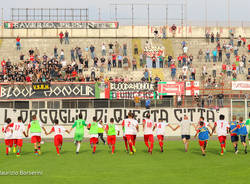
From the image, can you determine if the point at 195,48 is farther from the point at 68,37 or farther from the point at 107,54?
the point at 68,37

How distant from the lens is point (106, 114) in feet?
131

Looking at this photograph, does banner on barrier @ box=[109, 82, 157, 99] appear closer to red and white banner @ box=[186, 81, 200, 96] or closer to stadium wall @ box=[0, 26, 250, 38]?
red and white banner @ box=[186, 81, 200, 96]

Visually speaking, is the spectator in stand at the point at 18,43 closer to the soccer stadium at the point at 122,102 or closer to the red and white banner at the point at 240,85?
the soccer stadium at the point at 122,102

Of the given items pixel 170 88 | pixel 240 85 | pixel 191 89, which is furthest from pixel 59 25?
pixel 240 85

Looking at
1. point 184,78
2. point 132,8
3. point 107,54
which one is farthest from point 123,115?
point 132,8

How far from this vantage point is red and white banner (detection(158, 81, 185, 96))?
4541 centimetres

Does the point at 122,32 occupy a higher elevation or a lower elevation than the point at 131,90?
higher

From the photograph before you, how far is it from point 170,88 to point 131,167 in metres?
26.4

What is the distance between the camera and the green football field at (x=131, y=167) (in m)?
16.6

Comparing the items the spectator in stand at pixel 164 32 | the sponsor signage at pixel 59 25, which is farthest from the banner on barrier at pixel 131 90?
the sponsor signage at pixel 59 25

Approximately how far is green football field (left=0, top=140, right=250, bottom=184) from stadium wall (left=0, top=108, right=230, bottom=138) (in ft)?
41.4

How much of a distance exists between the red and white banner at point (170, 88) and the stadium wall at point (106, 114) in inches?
199

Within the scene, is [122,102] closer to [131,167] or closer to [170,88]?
[170,88]

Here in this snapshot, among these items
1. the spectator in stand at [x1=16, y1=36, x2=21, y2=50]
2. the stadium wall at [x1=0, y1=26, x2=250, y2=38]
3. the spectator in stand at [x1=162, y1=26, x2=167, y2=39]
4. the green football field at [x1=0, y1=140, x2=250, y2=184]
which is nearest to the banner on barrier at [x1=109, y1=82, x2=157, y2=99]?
the green football field at [x1=0, y1=140, x2=250, y2=184]
